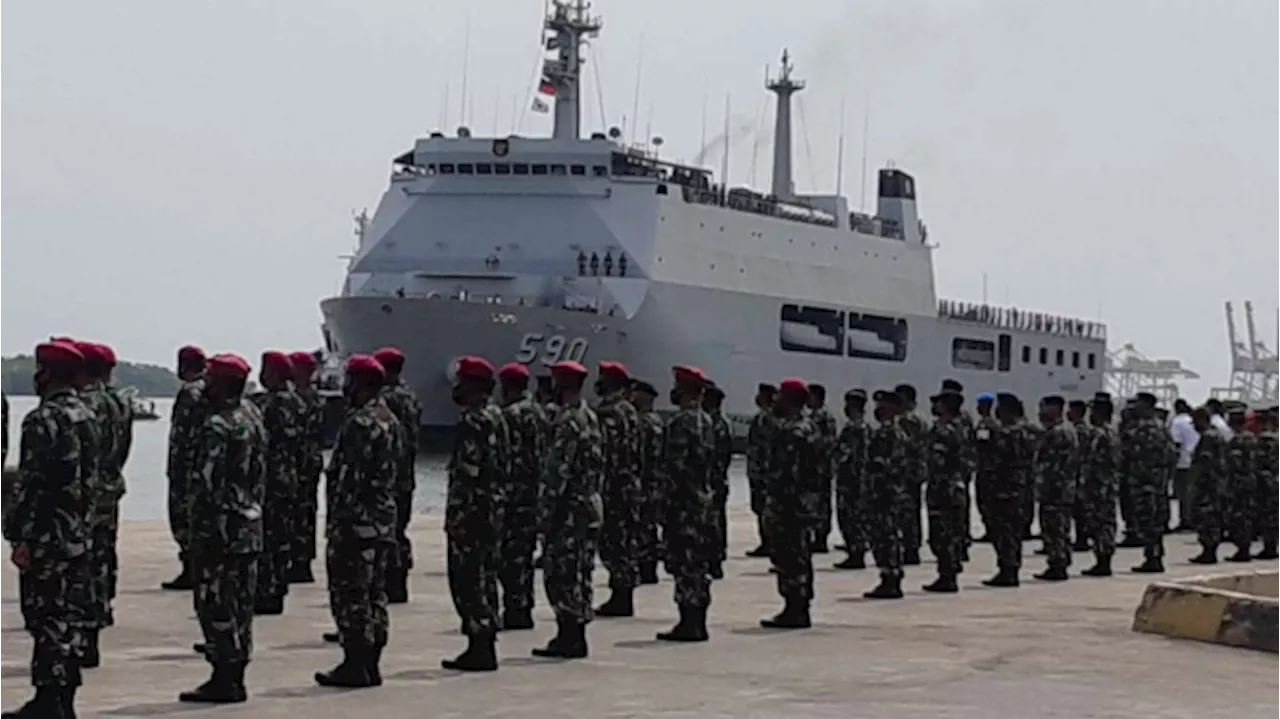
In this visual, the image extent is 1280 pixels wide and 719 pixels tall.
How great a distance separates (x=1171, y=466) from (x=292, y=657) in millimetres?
8544

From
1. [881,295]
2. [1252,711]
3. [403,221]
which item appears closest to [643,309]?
[403,221]

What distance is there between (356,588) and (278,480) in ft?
9.57

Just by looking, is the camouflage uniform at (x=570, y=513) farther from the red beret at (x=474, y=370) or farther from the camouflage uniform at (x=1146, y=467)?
the camouflage uniform at (x=1146, y=467)

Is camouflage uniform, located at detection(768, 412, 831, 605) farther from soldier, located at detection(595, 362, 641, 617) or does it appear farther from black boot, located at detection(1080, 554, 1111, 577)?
black boot, located at detection(1080, 554, 1111, 577)

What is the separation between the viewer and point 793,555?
1037cm

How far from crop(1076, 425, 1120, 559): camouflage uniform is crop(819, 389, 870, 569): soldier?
1.61 metres

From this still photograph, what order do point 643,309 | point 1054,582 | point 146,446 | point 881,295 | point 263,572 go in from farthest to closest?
point 146,446
point 881,295
point 643,309
point 1054,582
point 263,572

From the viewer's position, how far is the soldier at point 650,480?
11.6m

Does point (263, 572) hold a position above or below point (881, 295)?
below

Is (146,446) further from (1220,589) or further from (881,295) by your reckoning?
(1220,589)

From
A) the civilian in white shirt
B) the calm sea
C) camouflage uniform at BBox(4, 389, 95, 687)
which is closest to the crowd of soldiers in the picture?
camouflage uniform at BBox(4, 389, 95, 687)

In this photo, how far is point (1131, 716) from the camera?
7.90 m

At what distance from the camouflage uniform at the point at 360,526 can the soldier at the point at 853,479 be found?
630 centimetres

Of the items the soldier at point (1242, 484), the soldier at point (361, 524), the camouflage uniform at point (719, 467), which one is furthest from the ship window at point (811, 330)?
the soldier at point (361, 524)
